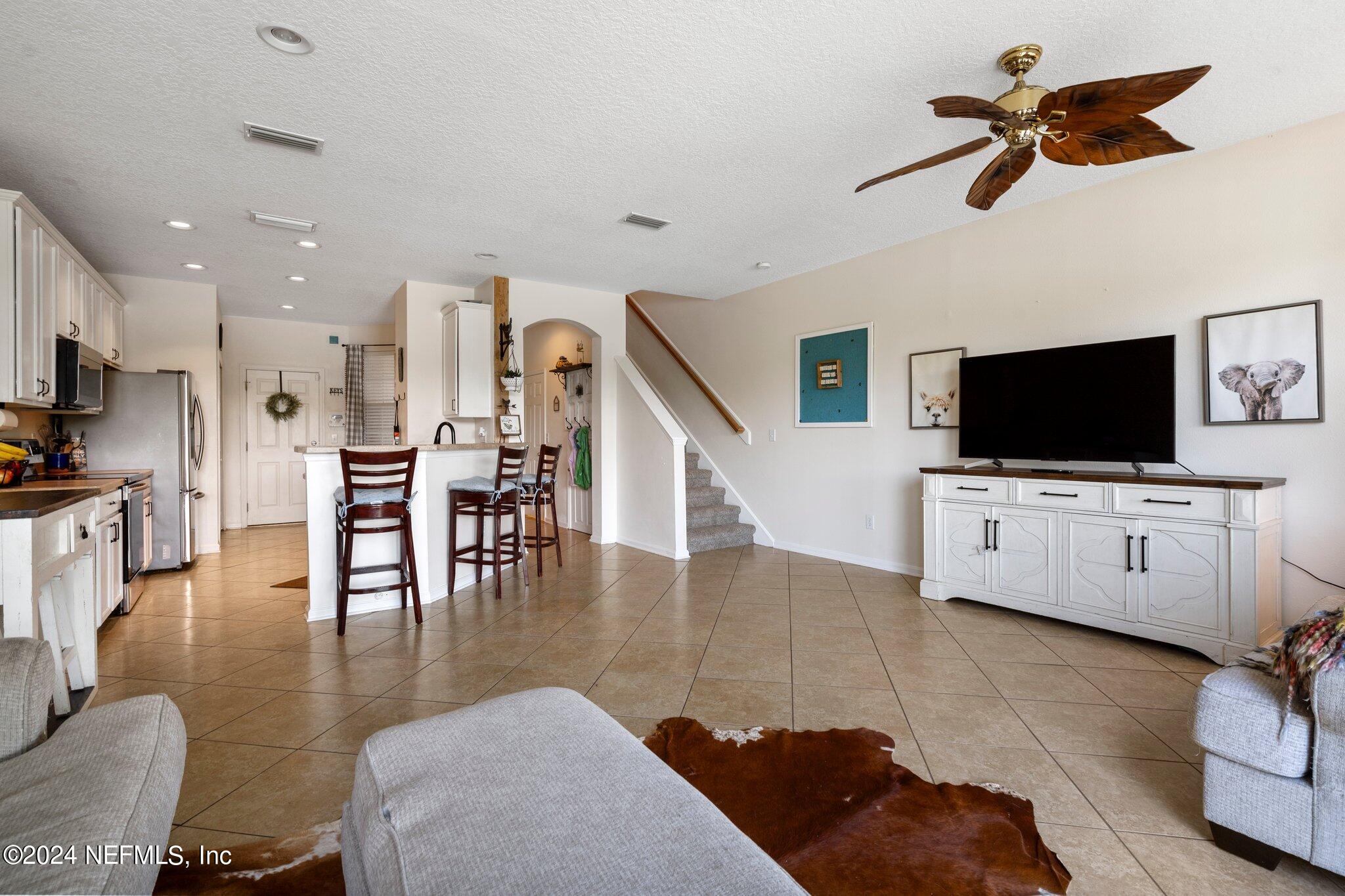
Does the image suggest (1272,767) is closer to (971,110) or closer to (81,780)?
(971,110)

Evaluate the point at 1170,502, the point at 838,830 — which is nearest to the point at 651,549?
the point at 1170,502

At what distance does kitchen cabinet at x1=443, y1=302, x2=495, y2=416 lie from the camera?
5.25 m

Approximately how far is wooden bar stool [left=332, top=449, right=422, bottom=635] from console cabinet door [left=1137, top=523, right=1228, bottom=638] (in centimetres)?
389

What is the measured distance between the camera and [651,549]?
5594mm

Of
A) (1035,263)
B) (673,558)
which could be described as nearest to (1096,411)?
(1035,263)

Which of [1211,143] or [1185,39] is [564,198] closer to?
[1185,39]

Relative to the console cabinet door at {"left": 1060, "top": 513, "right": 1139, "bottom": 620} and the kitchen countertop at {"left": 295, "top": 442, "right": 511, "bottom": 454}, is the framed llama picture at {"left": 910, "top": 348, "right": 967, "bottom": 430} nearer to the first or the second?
the console cabinet door at {"left": 1060, "top": 513, "right": 1139, "bottom": 620}

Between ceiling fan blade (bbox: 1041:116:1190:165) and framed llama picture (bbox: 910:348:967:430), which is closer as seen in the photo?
ceiling fan blade (bbox: 1041:116:1190:165)

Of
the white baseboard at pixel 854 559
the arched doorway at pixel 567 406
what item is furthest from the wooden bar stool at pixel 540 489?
the white baseboard at pixel 854 559

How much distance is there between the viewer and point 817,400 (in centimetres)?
527

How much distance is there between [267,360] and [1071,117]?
8123 millimetres

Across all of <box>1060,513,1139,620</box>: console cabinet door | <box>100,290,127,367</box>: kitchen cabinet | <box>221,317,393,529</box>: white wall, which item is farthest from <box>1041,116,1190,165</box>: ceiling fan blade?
<box>221,317,393,529</box>: white wall

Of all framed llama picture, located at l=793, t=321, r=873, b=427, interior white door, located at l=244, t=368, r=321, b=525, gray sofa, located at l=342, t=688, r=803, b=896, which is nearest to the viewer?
gray sofa, located at l=342, t=688, r=803, b=896

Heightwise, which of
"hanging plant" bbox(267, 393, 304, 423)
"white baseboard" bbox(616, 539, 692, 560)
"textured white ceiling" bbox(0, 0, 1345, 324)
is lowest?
"white baseboard" bbox(616, 539, 692, 560)
